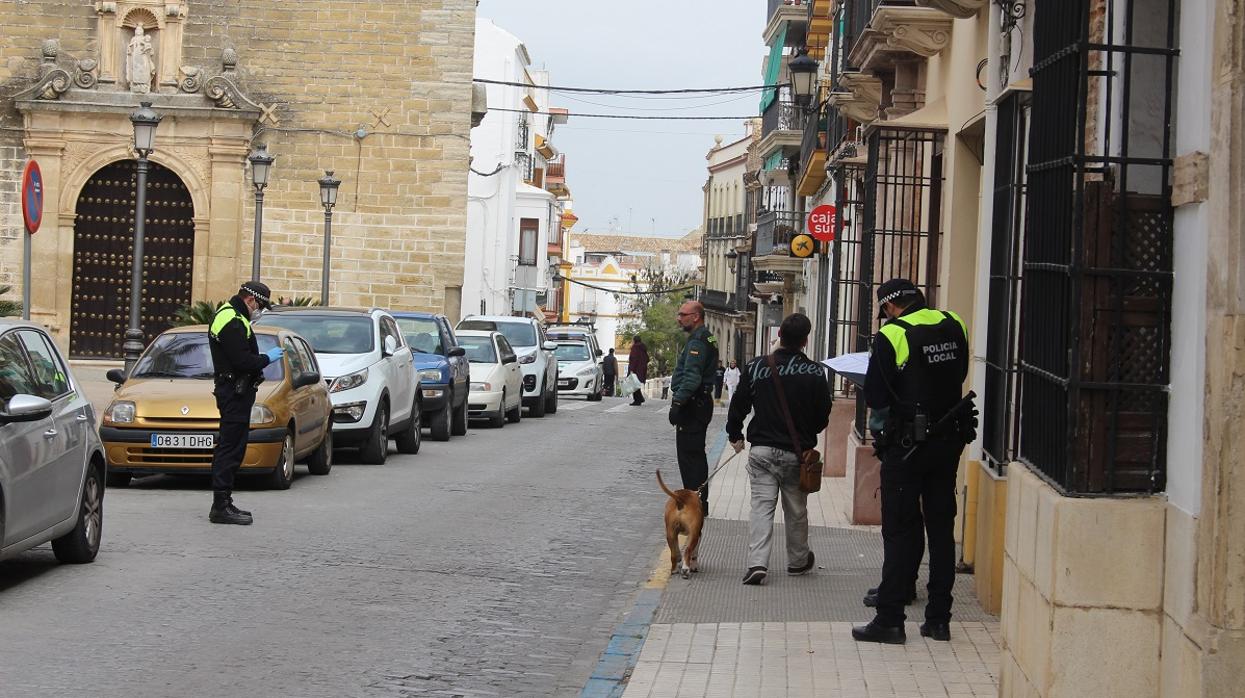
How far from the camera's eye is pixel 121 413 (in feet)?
46.6

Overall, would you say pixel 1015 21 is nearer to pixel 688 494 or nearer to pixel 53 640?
pixel 688 494

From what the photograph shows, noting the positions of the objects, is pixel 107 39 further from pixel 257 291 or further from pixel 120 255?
pixel 257 291

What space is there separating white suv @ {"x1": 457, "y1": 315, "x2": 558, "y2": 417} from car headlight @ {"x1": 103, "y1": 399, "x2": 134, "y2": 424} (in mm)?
14923

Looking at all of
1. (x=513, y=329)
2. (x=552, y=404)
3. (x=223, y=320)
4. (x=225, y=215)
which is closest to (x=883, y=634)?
(x=223, y=320)

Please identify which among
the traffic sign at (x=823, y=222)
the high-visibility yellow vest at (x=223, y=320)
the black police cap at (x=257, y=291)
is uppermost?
the traffic sign at (x=823, y=222)

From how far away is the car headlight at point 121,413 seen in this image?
1419 cm

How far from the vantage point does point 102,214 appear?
34.9 metres

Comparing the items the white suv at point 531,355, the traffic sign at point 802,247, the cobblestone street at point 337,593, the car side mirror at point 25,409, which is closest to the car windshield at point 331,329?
the cobblestone street at point 337,593

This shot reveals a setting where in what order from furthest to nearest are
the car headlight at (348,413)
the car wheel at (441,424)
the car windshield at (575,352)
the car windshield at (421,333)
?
the car windshield at (575,352), the car windshield at (421,333), the car wheel at (441,424), the car headlight at (348,413)

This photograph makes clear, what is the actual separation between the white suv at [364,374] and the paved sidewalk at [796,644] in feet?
23.6

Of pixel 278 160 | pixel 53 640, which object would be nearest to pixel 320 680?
pixel 53 640

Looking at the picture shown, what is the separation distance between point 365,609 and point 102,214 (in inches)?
1099

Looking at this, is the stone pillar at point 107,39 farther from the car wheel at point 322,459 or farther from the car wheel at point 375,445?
the car wheel at point 322,459

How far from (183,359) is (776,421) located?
23.5 feet
